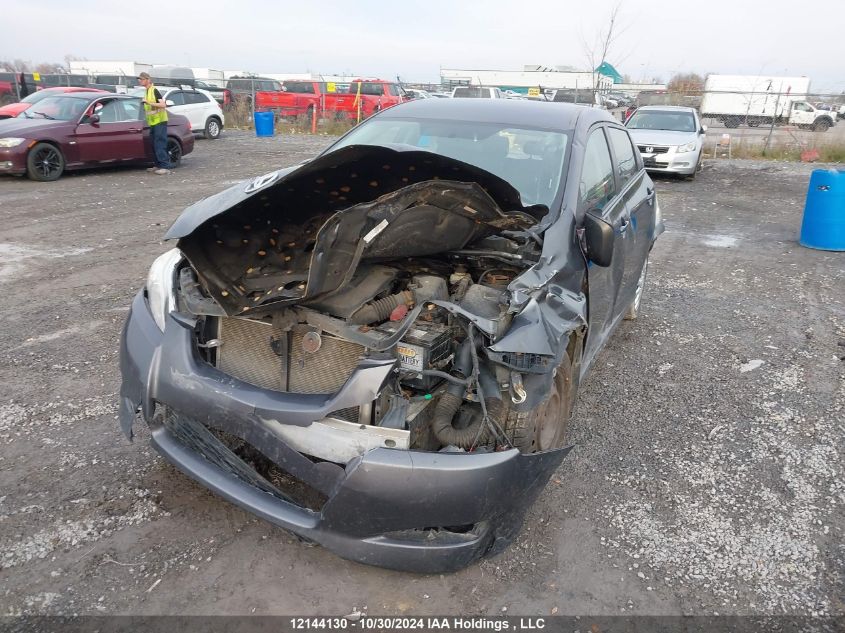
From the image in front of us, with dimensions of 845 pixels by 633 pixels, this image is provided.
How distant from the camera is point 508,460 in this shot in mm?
2299

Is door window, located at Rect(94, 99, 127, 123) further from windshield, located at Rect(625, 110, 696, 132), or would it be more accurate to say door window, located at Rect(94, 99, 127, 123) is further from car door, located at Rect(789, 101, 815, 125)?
car door, located at Rect(789, 101, 815, 125)

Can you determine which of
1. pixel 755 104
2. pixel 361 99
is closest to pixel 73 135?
pixel 361 99

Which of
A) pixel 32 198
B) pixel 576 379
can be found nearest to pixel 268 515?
pixel 576 379

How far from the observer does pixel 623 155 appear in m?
4.78

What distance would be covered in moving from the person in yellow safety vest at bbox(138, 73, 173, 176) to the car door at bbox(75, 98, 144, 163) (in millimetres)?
287

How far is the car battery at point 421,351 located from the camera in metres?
2.52

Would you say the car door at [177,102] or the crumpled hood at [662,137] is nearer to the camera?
the crumpled hood at [662,137]

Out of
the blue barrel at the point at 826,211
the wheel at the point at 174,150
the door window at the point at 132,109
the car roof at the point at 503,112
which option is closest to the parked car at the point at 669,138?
the blue barrel at the point at 826,211

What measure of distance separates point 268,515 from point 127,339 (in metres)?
1.15

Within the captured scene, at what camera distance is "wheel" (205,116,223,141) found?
727 inches

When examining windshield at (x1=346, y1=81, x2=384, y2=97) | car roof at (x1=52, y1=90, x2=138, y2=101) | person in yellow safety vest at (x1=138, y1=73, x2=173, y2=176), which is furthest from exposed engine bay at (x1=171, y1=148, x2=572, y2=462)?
windshield at (x1=346, y1=81, x2=384, y2=97)

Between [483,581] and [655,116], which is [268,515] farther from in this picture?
[655,116]

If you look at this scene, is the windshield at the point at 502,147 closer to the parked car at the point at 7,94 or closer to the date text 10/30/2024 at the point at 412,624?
the date text 10/30/2024 at the point at 412,624

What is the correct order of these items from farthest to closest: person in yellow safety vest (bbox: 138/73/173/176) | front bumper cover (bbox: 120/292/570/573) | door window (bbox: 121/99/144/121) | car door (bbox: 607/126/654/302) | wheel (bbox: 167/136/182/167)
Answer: wheel (bbox: 167/136/182/167) < door window (bbox: 121/99/144/121) < person in yellow safety vest (bbox: 138/73/173/176) < car door (bbox: 607/126/654/302) < front bumper cover (bbox: 120/292/570/573)
